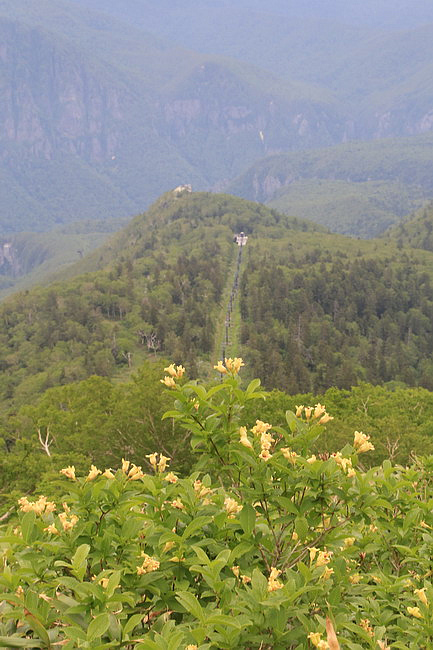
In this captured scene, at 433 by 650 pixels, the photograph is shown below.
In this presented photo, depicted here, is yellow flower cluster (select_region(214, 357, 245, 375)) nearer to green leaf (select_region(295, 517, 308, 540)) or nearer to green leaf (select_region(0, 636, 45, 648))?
green leaf (select_region(295, 517, 308, 540))

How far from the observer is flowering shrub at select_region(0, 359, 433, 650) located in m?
4.87

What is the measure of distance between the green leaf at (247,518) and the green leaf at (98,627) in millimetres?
1738

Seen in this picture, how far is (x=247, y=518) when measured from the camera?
18.4ft

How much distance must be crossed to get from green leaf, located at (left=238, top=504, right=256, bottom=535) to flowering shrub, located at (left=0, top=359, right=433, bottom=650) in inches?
0.6

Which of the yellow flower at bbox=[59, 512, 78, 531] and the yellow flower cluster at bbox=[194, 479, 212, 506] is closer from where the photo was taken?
the yellow flower at bbox=[59, 512, 78, 531]

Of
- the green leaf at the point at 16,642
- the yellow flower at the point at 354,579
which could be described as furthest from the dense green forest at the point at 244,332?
the green leaf at the point at 16,642

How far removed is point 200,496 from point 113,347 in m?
140

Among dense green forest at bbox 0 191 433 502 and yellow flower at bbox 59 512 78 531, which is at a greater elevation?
yellow flower at bbox 59 512 78 531

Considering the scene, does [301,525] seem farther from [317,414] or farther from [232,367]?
[232,367]

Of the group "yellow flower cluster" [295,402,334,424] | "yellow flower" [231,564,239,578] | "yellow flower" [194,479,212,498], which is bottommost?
"yellow flower" [231,564,239,578]

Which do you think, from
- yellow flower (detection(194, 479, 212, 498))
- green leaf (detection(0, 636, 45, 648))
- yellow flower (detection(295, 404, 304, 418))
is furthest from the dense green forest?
green leaf (detection(0, 636, 45, 648))

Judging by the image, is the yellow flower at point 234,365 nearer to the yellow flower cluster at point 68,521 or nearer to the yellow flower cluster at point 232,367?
the yellow flower cluster at point 232,367

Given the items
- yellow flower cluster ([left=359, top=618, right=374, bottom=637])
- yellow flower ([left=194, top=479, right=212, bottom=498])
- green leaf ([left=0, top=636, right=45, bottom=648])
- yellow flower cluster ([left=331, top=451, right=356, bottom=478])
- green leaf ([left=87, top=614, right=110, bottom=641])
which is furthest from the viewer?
yellow flower ([left=194, top=479, right=212, bottom=498])

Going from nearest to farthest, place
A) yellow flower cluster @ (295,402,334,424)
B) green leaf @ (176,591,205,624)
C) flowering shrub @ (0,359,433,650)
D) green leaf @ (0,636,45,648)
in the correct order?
green leaf @ (0,636,45,648) → green leaf @ (176,591,205,624) → flowering shrub @ (0,359,433,650) → yellow flower cluster @ (295,402,334,424)
